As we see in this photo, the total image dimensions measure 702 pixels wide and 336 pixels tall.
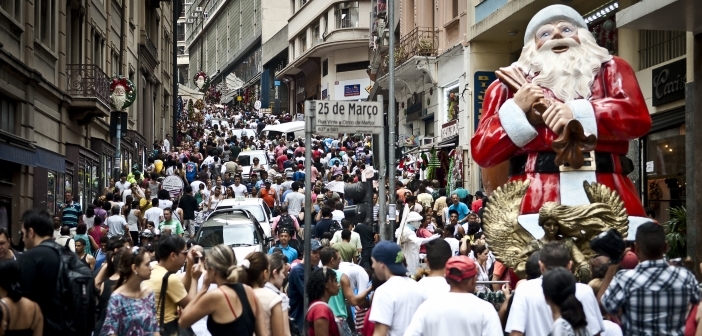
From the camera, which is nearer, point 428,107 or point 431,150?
point 431,150

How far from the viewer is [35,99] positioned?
2445 centimetres

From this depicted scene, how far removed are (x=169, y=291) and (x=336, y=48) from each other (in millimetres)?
59106

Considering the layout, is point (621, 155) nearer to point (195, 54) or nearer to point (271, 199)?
point (271, 199)

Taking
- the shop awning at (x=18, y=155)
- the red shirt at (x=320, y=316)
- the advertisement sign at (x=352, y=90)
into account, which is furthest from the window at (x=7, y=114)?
the advertisement sign at (x=352, y=90)

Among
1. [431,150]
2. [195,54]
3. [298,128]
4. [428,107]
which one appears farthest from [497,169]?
[195,54]

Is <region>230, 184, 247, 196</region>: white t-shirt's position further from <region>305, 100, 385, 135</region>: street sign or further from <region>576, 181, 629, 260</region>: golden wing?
<region>576, 181, 629, 260</region>: golden wing

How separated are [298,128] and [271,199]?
23.4 m

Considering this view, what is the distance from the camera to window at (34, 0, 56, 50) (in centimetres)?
2588

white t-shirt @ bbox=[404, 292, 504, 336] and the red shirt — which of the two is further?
the red shirt

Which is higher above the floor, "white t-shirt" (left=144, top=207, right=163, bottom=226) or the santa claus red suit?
the santa claus red suit

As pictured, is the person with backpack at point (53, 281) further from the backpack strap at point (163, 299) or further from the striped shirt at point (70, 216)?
the striped shirt at point (70, 216)

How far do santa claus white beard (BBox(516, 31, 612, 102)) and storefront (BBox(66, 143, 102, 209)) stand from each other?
62.4 ft

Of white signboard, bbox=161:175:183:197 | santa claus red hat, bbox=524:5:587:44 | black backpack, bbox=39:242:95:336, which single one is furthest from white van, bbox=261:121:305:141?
black backpack, bbox=39:242:95:336

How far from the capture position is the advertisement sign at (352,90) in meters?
67.5
